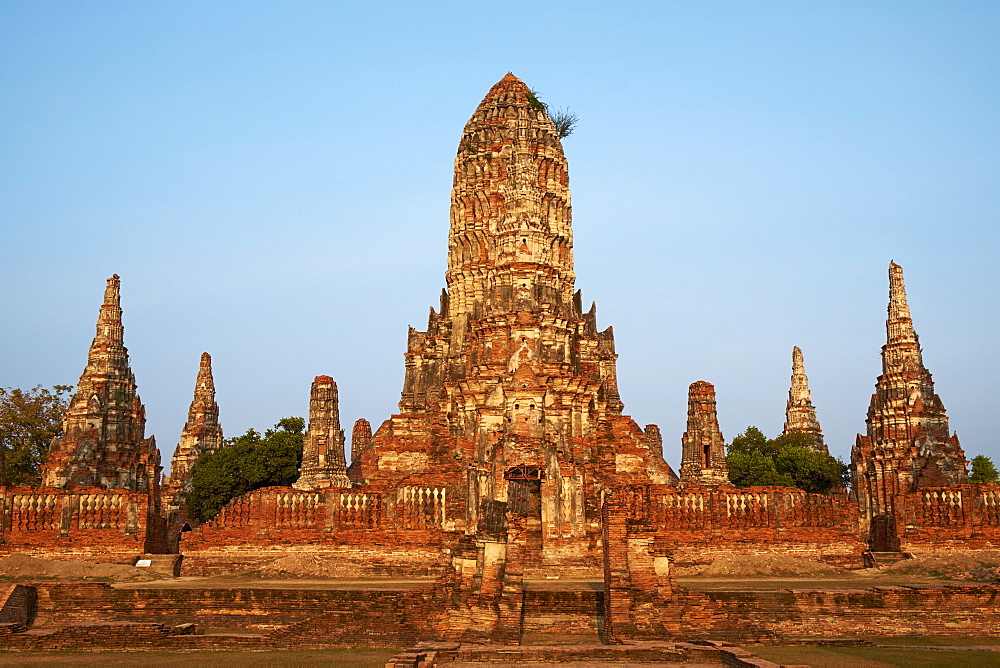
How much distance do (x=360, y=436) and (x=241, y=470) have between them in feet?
21.1

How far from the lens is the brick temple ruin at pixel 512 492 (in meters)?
17.6

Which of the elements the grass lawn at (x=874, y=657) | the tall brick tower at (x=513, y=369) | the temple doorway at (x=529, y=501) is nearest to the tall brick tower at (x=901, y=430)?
the tall brick tower at (x=513, y=369)

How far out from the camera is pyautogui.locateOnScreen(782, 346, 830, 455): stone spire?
5300 cm

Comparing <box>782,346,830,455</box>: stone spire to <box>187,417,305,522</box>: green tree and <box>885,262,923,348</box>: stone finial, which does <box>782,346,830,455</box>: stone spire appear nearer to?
<box>885,262,923,348</box>: stone finial

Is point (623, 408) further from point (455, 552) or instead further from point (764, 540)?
point (455, 552)

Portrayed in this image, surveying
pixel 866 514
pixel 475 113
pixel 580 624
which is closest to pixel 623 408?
pixel 866 514

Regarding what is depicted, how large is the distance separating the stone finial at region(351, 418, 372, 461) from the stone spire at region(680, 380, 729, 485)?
1420 cm

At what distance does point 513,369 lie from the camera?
2994 centimetres

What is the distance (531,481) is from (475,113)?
20.3 meters

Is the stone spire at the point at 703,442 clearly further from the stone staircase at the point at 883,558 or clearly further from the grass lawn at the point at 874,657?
the grass lawn at the point at 874,657

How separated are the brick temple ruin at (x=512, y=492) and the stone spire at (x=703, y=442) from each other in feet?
0.20

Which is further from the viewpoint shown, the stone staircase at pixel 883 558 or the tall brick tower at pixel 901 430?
the tall brick tower at pixel 901 430

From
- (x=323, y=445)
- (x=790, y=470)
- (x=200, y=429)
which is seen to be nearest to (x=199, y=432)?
(x=200, y=429)

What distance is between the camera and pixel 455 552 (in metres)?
17.8
